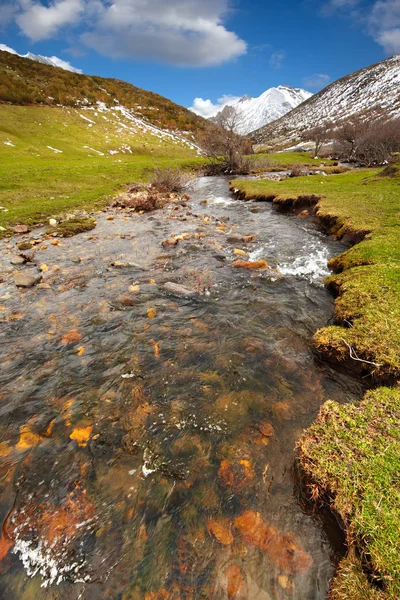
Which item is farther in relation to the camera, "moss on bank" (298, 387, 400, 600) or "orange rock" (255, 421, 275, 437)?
"orange rock" (255, 421, 275, 437)

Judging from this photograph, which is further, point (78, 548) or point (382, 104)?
→ point (382, 104)

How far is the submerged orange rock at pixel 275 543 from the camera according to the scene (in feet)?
10.4

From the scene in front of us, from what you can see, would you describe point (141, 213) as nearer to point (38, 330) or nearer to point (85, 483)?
point (38, 330)

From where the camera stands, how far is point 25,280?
10078 mm

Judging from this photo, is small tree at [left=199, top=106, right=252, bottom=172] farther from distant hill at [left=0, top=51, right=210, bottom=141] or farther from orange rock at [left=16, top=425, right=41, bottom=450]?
orange rock at [left=16, top=425, right=41, bottom=450]

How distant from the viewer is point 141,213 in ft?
70.1

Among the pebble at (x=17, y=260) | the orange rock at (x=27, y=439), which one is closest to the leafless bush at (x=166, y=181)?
the pebble at (x=17, y=260)

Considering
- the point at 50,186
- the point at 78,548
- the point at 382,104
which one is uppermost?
the point at 382,104

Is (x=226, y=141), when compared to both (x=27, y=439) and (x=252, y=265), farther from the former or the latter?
(x=27, y=439)

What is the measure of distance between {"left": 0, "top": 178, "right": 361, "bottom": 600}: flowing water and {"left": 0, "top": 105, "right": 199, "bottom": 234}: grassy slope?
561 inches

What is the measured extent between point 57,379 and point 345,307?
7.40 m

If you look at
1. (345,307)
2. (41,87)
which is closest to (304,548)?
(345,307)

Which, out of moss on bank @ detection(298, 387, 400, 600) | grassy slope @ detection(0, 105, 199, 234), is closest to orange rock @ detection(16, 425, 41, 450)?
moss on bank @ detection(298, 387, 400, 600)

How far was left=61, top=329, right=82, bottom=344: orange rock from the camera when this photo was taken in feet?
23.7
